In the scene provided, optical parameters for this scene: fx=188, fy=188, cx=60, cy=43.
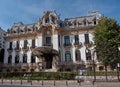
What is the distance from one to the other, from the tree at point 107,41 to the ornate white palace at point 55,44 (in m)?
5.50

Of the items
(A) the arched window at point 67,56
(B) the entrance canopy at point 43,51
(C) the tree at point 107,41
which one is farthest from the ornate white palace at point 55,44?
(C) the tree at point 107,41

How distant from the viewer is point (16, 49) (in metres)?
60.9

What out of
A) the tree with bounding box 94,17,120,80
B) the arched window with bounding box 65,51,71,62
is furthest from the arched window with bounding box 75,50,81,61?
the tree with bounding box 94,17,120,80

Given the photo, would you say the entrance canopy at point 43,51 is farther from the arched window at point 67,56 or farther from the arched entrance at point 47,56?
the arched window at point 67,56

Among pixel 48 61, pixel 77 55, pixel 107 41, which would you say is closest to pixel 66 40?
pixel 77 55

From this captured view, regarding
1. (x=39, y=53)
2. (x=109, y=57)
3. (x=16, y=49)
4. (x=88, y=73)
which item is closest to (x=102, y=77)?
(x=88, y=73)

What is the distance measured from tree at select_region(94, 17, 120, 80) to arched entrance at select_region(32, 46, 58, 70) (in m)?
11.9

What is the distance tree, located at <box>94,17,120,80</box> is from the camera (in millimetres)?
42438

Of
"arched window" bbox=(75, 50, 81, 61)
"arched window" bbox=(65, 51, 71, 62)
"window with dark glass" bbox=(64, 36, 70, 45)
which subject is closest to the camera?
"arched window" bbox=(75, 50, 81, 61)

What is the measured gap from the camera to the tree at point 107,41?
139 ft

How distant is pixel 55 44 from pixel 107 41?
15.9m

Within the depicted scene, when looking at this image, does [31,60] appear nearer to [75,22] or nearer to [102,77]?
[75,22]

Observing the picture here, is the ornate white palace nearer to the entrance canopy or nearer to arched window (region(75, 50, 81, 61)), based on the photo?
arched window (region(75, 50, 81, 61))

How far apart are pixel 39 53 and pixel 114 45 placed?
747 inches
